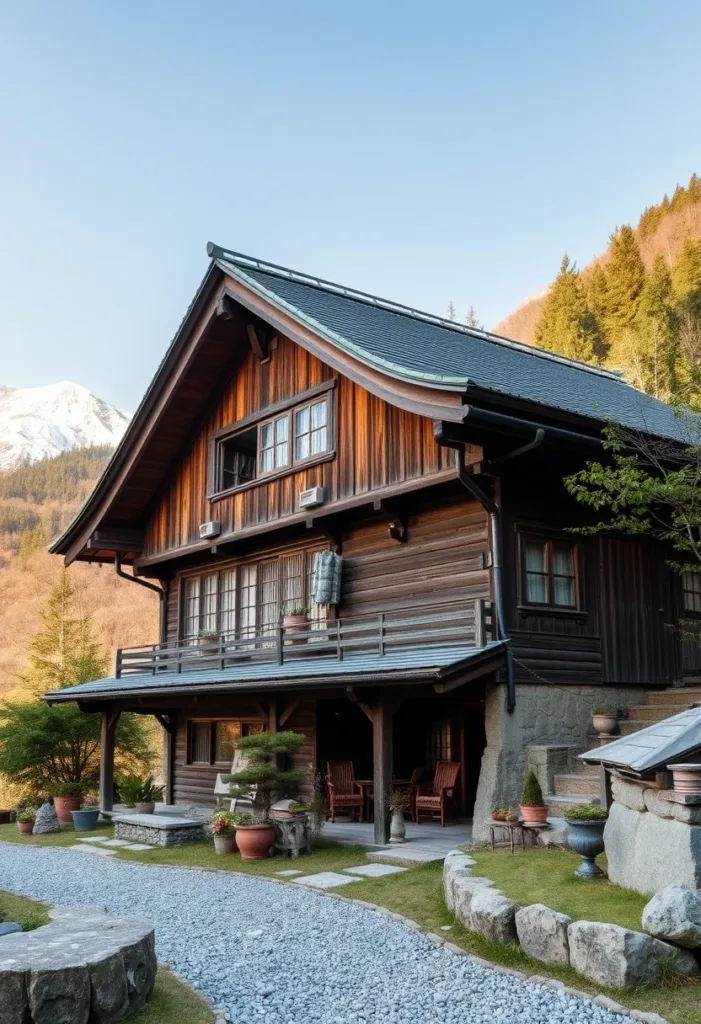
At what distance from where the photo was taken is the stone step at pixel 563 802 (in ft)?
37.8

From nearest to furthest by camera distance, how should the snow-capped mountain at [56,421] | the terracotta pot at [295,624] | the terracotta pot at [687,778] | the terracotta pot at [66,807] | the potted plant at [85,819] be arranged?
the terracotta pot at [687,778], the terracotta pot at [295,624], the potted plant at [85,819], the terracotta pot at [66,807], the snow-capped mountain at [56,421]

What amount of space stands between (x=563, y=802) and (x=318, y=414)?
7.90 metres

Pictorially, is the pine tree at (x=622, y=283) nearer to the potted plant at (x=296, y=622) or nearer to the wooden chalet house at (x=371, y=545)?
the wooden chalet house at (x=371, y=545)

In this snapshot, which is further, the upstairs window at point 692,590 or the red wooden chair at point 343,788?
the upstairs window at point 692,590

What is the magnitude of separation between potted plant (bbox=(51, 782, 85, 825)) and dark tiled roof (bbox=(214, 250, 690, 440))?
10.7m

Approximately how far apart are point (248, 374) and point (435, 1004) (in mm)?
13879

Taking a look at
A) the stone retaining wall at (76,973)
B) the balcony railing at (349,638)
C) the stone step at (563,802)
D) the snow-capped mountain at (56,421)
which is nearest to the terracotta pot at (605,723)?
the stone step at (563,802)

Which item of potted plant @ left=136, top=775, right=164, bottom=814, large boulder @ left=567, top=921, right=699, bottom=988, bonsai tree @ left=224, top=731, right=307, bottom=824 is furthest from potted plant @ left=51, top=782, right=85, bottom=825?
large boulder @ left=567, top=921, right=699, bottom=988

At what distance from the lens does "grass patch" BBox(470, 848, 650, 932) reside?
22.5 feet

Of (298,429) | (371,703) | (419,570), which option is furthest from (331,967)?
(298,429)

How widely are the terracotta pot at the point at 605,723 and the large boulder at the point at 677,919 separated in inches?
276

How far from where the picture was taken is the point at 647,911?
620cm

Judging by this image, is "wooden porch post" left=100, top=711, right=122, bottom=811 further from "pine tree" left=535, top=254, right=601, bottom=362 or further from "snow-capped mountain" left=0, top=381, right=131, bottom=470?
"snow-capped mountain" left=0, top=381, right=131, bottom=470

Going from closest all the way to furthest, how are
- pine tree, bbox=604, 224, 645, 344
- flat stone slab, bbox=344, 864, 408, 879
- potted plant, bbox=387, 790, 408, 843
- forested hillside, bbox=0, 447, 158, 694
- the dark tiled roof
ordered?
1. flat stone slab, bbox=344, 864, 408, 879
2. potted plant, bbox=387, 790, 408, 843
3. the dark tiled roof
4. pine tree, bbox=604, 224, 645, 344
5. forested hillside, bbox=0, 447, 158, 694
